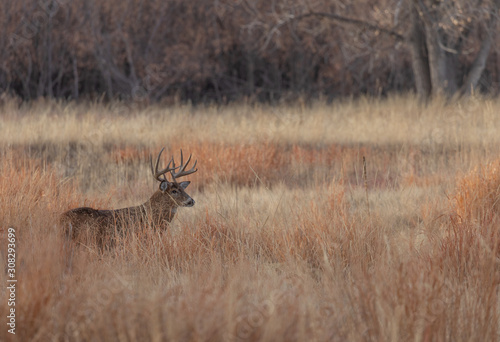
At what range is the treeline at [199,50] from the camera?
16844 mm

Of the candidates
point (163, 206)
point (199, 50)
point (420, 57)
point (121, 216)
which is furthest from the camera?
point (199, 50)

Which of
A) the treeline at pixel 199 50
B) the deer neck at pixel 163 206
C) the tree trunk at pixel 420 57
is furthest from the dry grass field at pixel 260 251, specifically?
the treeline at pixel 199 50

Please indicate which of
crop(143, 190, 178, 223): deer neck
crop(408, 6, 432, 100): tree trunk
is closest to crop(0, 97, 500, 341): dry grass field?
crop(143, 190, 178, 223): deer neck

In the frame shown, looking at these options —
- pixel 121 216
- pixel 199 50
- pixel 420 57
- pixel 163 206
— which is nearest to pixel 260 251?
pixel 121 216

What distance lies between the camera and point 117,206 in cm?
723

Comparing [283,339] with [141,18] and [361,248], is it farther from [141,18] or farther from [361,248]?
[141,18]

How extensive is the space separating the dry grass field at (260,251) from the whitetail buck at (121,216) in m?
0.15

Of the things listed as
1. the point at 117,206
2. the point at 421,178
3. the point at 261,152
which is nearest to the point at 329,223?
the point at 117,206

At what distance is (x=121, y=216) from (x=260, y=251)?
1247mm

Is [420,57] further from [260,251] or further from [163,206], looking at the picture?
[260,251]

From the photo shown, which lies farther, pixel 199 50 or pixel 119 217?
pixel 199 50

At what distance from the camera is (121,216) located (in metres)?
5.82

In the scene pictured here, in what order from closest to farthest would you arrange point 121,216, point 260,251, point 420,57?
point 260,251 → point 121,216 → point 420,57

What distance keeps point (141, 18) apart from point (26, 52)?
289 centimetres
